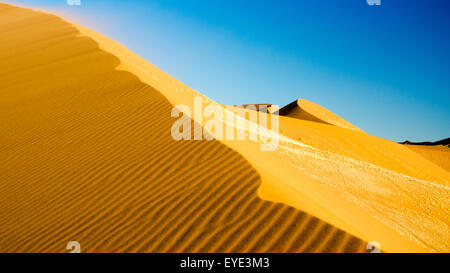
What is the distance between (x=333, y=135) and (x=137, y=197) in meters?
14.1

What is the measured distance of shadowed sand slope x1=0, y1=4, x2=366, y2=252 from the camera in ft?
12.5

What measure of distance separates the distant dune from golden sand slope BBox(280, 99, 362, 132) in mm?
33416

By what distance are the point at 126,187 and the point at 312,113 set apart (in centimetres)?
3933

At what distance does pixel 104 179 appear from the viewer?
5387 mm

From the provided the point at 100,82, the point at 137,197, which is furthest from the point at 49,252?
the point at 100,82

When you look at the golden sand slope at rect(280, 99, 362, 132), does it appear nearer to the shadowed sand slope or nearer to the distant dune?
the distant dune

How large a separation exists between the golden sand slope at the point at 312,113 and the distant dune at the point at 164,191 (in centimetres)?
3342

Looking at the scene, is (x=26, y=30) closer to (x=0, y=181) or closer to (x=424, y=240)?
(x=0, y=181)

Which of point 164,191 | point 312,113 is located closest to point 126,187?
point 164,191

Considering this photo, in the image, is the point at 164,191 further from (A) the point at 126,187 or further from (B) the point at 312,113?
(B) the point at 312,113

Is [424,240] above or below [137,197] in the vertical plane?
below

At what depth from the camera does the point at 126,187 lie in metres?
5.07
